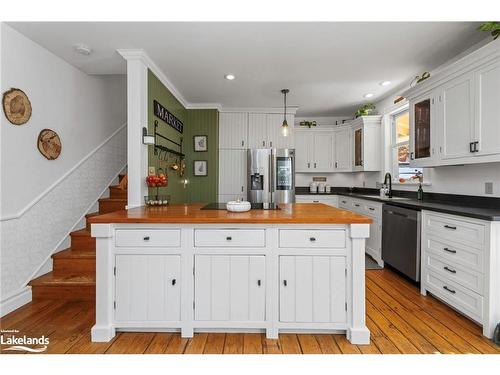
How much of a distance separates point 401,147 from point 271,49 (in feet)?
9.34

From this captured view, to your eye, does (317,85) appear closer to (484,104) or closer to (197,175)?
(484,104)

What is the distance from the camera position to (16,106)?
2.44m

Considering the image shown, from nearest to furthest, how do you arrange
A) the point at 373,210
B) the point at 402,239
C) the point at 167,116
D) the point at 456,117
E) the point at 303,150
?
the point at 456,117, the point at 402,239, the point at 167,116, the point at 373,210, the point at 303,150

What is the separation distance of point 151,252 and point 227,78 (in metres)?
2.52

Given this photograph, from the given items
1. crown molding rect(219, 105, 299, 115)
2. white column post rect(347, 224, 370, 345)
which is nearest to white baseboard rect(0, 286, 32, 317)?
white column post rect(347, 224, 370, 345)

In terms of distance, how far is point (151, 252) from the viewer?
1974 millimetres

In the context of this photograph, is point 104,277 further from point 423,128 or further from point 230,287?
point 423,128

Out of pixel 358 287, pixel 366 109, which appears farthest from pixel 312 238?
pixel 366 109

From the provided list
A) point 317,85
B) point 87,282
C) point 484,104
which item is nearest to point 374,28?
point 484,104

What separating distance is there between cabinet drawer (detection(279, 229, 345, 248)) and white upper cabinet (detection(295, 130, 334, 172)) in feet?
12.1

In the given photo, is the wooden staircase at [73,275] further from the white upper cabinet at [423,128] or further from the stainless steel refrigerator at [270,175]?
the white upper cabinet at [423,128]

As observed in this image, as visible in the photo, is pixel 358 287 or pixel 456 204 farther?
pixel 456 204
